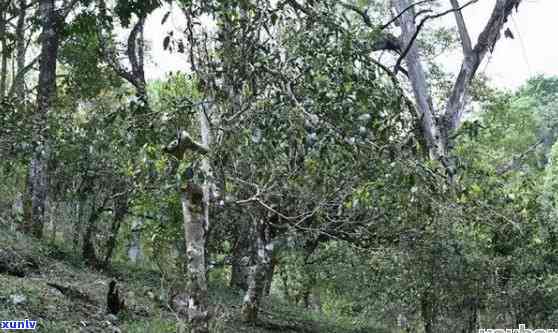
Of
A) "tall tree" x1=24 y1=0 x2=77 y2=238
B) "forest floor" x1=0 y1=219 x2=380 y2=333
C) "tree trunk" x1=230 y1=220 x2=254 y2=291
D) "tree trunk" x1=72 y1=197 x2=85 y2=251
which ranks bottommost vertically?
"forest floor" x1=0 y1=219 x2=380 y2=333

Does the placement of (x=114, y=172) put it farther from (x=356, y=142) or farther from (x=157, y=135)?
(x=356, y=142)

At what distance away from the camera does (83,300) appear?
838cm

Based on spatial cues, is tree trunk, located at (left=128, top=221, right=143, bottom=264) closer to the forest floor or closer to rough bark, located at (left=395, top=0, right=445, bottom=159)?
the forest floor

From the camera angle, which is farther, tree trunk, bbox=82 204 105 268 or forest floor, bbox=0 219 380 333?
tree trunk, bbox=82 204 105 268

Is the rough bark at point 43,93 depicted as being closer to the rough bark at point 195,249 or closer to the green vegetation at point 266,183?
the green vegetation at point 266,183

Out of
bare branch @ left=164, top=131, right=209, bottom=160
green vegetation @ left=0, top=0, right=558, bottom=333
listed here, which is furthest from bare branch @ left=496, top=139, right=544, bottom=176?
bare branch @ left=164, top=131, right=209, bottom=160

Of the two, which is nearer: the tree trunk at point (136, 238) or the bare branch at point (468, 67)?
the tree trunk at point (136, 238)

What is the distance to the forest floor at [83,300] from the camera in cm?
689

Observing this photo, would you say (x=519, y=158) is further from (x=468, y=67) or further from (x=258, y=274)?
(x=468, y=67)

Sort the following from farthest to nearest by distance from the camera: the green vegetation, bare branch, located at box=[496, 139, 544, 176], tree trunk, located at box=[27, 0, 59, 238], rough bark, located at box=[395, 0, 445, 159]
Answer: rough bark, located at box=[395, 0, 445, 159] → tree trunk, located at box=[27, 0, 59, 238] → bare branch, located at box=[496, 139, 544, 176] → the green vegetation

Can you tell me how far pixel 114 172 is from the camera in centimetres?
1127

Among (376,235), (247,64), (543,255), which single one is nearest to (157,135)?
(247,64)

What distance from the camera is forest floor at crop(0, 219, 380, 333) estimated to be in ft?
22.6

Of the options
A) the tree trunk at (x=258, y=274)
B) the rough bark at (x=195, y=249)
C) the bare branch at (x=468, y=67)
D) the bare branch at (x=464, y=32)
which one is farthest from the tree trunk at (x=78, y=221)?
the bare branch at (x=464, y=32)
